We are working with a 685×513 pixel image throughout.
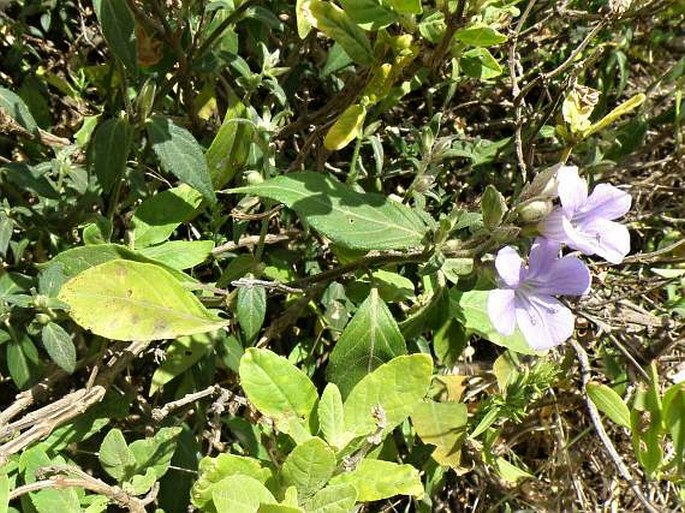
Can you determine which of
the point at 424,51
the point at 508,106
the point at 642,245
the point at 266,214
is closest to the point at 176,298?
the point at 266,214

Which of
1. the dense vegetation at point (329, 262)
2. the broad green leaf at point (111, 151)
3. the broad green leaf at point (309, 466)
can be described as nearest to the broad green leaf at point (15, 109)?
the dense vegetation at point (329, 262)

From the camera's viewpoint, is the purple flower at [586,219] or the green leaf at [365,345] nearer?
the purple flower at [586,219]

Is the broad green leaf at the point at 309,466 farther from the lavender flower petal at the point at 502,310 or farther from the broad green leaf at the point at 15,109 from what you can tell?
the broad green leaf at the point at 15,109

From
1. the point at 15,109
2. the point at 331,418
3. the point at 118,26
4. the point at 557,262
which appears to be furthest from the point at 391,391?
the point at 15,109

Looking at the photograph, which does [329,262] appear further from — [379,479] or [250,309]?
[379,479]

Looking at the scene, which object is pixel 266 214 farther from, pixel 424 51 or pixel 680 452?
pixel 680 452
